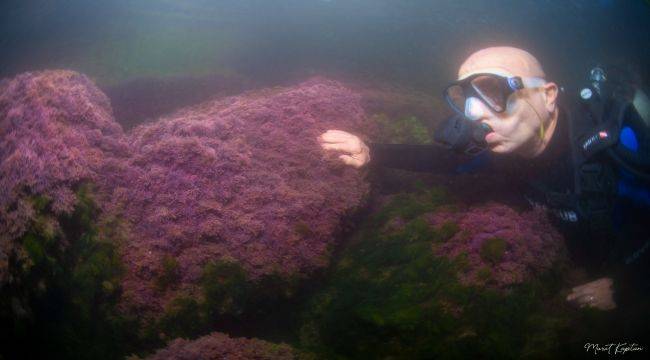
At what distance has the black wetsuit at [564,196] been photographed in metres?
3.08

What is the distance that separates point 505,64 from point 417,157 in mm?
1461

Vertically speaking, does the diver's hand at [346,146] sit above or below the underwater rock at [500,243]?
above

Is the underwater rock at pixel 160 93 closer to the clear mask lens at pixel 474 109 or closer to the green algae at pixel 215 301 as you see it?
the green algae at pixel 215 301

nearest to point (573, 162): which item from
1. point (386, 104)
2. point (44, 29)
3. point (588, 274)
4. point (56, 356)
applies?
point (588, 274)

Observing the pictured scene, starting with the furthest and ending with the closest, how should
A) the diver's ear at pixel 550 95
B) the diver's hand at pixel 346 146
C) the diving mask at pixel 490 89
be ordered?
the diver's hand at pixel 346 146
the diver's ear at pixel 550 95
the diving mask at pixel 490 89

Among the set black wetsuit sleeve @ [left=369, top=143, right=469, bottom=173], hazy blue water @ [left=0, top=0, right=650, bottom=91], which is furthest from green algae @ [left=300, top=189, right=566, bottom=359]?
hazy blue water @ [left=0, top=0, right=650, bottom=91]

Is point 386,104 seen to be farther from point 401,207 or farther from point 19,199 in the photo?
point 19,199

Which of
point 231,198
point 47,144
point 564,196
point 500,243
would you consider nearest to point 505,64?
point 564,196

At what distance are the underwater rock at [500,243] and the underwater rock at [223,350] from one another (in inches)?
66.6

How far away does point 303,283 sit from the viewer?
10.9 ft

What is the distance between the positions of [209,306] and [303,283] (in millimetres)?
882

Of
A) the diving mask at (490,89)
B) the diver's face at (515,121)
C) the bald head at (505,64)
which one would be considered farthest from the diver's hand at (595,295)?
the bald head at (505,64)

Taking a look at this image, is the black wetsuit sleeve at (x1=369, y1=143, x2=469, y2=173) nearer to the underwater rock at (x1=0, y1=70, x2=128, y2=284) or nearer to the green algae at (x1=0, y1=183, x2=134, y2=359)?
the underwater rock at (x1=0, y1=70, x2=128, y2=284)

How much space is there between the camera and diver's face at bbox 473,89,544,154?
129 inches
